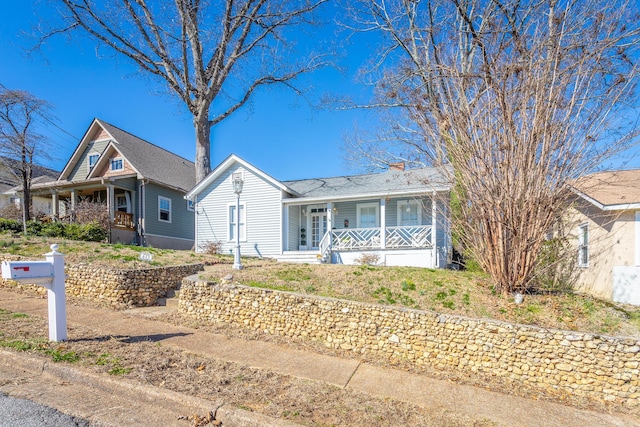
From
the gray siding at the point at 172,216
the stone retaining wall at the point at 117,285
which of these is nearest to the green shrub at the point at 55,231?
the gray siding at the point at 172,216

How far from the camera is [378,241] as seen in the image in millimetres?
13742

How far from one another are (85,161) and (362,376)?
72.7ft

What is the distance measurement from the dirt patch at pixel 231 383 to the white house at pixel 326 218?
889 cm

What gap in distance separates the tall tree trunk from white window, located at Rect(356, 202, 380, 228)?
24.8 feet

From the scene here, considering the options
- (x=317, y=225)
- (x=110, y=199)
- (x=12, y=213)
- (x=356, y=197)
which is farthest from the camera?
(x=12, y=213)

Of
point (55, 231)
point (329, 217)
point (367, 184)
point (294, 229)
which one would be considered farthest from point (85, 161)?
point (367, 184)

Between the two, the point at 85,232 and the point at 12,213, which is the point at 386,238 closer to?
the point at 85,232

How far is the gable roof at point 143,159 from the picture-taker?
61.4ft

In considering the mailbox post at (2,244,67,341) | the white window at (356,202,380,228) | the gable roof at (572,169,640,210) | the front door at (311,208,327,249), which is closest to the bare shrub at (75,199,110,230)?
the front door at (311,208,327,249)

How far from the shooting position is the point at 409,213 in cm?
1437

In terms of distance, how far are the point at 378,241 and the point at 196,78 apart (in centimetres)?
1146

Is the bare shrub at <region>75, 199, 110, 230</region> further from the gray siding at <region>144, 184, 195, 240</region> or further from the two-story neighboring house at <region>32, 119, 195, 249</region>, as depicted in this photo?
the gray siding at <region>144, 184, 195, 240</region>

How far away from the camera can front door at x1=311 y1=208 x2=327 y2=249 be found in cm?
1588

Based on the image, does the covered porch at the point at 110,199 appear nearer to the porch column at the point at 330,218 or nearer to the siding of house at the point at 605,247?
the porch column at the point at 330,218
